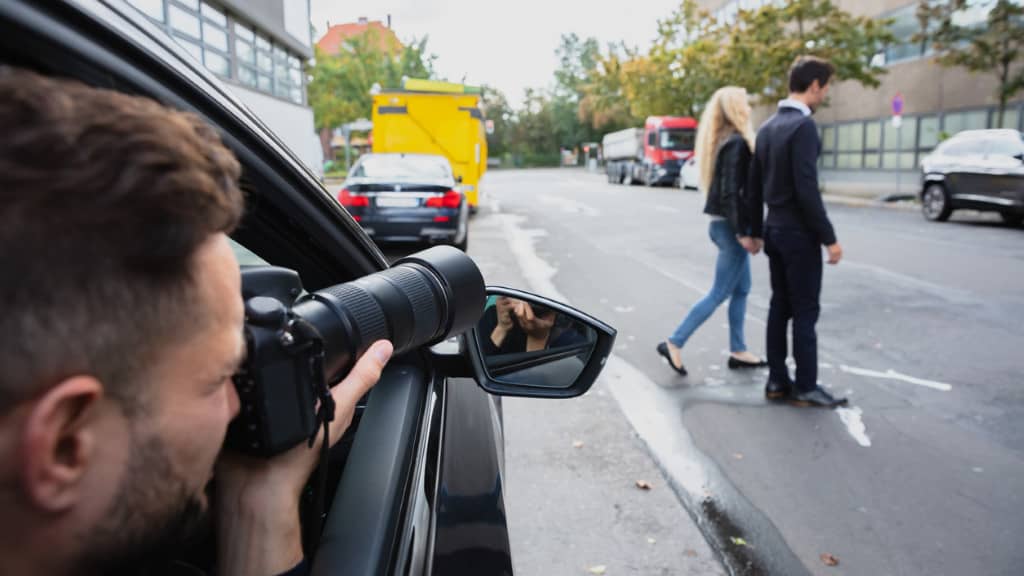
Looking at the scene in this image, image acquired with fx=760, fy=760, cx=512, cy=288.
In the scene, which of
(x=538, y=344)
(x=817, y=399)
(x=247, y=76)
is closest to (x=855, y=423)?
(x=817, y=399)

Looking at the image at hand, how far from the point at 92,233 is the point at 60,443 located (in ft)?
0.54

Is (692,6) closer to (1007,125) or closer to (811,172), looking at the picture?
(1007,125)

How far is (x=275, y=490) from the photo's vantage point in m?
0.88

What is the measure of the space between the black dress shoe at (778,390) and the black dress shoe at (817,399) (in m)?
0.10

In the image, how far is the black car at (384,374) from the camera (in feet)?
2.98

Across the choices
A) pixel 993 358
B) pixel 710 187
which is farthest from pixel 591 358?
pixel 993 358

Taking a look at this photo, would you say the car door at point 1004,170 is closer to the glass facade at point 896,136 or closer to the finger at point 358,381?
the glass facade at point 896,136

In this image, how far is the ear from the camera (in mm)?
570

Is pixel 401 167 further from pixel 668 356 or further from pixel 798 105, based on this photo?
pixel 798 105

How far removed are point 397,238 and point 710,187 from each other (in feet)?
21.6

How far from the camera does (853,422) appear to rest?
4262 millimetres

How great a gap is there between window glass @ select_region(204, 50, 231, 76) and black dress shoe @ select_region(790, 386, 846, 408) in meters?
3.56

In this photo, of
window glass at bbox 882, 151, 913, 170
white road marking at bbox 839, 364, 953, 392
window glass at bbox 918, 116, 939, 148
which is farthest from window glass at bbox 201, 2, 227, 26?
window glass at bbox 882, 151, 913, 170

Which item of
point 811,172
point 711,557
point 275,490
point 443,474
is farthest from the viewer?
point 811,172
